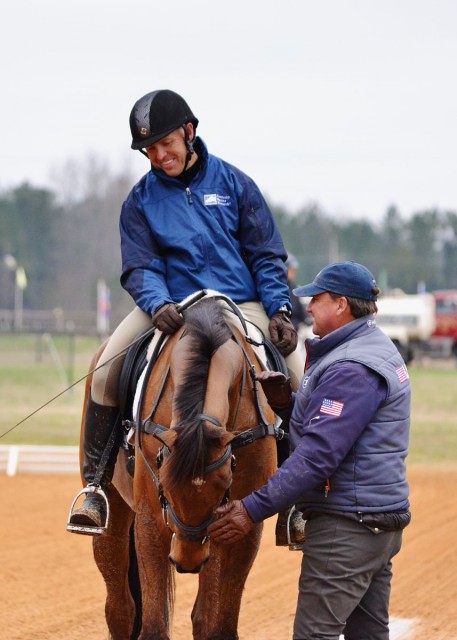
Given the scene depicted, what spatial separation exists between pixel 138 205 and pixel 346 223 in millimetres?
85163

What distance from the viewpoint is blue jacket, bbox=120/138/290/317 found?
5383 millimetres

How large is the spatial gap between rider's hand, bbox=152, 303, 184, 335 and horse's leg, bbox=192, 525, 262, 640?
3.37 ft

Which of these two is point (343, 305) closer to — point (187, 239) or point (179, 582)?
point (187, 239)

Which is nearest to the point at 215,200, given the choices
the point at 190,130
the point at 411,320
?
the point at 190,130

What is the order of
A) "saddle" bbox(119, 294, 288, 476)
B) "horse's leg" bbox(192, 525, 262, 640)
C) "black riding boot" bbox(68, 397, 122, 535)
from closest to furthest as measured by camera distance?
"horse's leg" bbox(192, 525, 262, 640)
"saddle" bbox(119, 294, 288, 476)
"black riding boot" bbox(68, 397, 122, 535)

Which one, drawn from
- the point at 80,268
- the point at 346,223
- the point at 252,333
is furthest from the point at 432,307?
the point at 346,223

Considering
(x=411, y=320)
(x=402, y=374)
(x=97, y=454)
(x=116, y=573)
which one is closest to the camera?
(x=402, y=374)

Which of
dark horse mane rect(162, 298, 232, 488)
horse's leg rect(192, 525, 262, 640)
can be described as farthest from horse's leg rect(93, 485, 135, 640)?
dark horse mane rect(162, 298, 232, 488)

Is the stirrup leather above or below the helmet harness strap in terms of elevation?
below

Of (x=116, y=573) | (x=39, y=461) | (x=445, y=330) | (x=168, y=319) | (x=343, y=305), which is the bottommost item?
(x=445, y=330)

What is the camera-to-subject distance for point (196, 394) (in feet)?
14.3

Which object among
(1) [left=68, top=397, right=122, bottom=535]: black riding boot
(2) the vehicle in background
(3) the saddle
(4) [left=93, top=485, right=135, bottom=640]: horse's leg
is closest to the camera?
(3) the saddle

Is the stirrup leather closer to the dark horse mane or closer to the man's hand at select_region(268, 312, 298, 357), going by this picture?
the man's hand at select_region(268, 312, 298, 357)

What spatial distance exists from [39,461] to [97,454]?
795 centimetres
